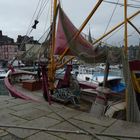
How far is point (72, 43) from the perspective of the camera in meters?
9.33

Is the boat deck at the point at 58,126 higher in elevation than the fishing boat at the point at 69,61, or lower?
lower

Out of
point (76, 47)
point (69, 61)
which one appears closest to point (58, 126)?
point (76, 47)

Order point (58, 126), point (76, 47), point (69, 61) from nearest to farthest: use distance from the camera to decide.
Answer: point (58, 126)
point (76, 47)
point (69, 61)

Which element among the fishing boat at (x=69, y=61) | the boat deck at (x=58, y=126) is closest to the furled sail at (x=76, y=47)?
the fishing boat at (x=69, y=61)

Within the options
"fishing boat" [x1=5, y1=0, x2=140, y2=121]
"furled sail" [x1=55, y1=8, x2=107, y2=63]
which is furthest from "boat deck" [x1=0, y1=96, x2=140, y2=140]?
"furled sail" [x1=55, y1=8, x2=107, y2=63]

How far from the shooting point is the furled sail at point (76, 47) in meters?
8.23

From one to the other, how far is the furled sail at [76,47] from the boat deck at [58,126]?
2.04 m

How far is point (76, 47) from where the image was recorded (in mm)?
9211

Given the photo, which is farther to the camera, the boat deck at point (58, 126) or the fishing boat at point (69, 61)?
the fishing boat at point (69, 61)

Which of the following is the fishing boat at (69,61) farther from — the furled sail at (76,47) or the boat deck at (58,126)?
the boat deck at (58,126)

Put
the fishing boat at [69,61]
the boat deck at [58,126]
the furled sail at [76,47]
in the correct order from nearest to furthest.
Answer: the boat deck at [58,126] < the fishing boat at [69,61] < the furled sail at [76,47]

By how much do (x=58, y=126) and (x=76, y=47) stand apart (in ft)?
12.7

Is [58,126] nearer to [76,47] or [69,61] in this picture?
[76,47]

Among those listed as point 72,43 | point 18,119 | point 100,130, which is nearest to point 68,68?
point 72,43
